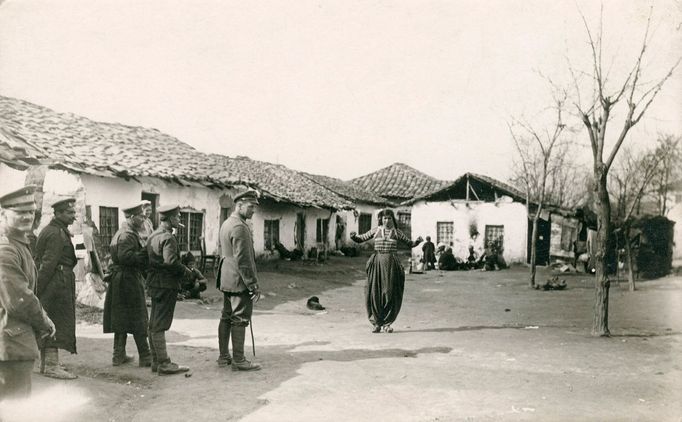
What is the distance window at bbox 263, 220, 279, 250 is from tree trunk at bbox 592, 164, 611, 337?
13.5 metres

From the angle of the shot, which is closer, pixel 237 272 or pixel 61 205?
pixel 61 205

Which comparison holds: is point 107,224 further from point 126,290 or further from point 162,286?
point 162,286

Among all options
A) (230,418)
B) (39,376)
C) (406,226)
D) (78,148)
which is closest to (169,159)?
(78,148)

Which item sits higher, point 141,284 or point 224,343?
point 141,284

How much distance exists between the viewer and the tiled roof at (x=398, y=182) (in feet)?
110

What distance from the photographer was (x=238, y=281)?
5.75m

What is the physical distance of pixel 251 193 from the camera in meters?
5.94

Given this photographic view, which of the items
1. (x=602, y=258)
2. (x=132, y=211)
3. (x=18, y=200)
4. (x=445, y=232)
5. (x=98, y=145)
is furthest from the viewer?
(x=445, y=232)

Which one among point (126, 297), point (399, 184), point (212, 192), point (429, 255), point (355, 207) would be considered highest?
point (399, 184)

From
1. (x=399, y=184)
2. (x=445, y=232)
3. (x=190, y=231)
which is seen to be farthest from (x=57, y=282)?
(x=399, y=184)

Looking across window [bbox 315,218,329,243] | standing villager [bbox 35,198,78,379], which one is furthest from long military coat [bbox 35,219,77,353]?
window [bbox 315,218,329,243]

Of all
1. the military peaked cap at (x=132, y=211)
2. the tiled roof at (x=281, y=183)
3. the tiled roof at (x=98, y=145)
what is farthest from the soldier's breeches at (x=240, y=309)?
the tiled roof at (x=281, y=183)

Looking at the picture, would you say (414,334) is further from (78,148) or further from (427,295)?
(78,148)

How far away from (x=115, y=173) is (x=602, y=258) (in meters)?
8.92
